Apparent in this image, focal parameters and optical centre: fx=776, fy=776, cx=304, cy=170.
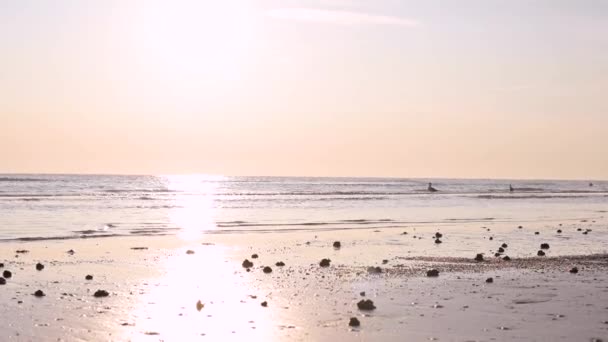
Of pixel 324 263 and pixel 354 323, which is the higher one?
pixel 324 263

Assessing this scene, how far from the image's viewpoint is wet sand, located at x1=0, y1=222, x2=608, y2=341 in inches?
526

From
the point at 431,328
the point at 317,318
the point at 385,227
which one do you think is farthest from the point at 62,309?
the point at 385,227

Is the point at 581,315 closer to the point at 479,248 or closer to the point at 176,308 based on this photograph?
the point at 176,308

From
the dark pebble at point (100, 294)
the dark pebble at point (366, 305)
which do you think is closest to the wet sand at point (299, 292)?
the dark pebble at point (366, 305)

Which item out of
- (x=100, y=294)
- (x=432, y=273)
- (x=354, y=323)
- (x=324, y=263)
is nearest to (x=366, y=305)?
(x=354, y=323)

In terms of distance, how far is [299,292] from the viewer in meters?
17.6

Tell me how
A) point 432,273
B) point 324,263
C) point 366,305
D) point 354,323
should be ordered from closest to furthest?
point 354,323 → point 366,305 → point 432,273 → point 324,263

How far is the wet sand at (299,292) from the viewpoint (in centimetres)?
1336

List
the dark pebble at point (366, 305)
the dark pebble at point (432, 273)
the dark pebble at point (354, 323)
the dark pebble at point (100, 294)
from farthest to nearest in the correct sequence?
1. the dark pebble at point (432, 273)
2. the dark pebble at point (100, 294)
3. the dark pebble at point (366, 305)
4. the dark pebble at point (354, 323)

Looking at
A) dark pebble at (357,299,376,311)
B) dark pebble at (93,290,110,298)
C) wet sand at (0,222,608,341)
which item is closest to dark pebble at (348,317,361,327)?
wet sand at (0,222,608,341)

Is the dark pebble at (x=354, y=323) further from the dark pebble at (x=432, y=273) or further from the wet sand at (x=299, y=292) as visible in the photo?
the dark pebble at (x=432, y=273)

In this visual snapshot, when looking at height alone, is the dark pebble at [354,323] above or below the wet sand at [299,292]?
below

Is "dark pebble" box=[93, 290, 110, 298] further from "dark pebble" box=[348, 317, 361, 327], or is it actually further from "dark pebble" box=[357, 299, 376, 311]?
"dark pebble" box=[348, 317, 361, 327]

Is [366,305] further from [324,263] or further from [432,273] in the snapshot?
[324,263]
